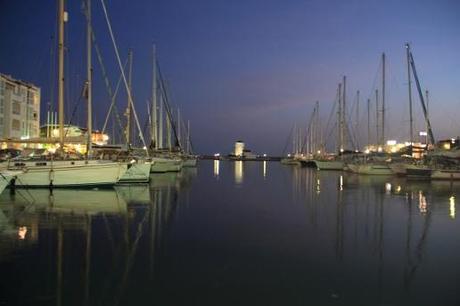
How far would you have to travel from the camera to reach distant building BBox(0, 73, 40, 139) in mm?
63094

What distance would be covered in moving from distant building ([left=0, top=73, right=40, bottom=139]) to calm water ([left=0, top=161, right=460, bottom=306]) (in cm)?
4678

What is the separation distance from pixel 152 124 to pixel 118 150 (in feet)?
54.8

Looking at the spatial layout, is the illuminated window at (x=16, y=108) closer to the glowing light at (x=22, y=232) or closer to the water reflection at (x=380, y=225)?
the water reflection at (x=380, y=225)

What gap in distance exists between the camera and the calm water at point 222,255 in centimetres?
880

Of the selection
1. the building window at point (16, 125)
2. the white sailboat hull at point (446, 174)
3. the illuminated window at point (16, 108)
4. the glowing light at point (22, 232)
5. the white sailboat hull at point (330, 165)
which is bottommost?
the glowing light at point (22, 232)

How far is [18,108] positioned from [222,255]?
6475 centimetres

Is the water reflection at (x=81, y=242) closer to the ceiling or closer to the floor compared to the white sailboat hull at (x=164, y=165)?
closer to the floor

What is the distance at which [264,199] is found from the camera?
91.4 ft

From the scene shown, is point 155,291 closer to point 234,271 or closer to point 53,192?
point 234,271

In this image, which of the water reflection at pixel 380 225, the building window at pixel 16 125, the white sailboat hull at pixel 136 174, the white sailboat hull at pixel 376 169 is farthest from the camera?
the building window at pixel 16 125

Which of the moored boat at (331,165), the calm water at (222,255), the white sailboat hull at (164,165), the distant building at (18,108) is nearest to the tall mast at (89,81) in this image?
the calm water at (222,255)

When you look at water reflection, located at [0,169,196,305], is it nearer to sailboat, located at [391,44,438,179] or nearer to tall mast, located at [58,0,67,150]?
tall mast, located at [58,0,67,150]

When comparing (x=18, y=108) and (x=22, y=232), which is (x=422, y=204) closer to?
(x=22, y=232)

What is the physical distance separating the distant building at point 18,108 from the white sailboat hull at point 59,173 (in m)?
37.4
